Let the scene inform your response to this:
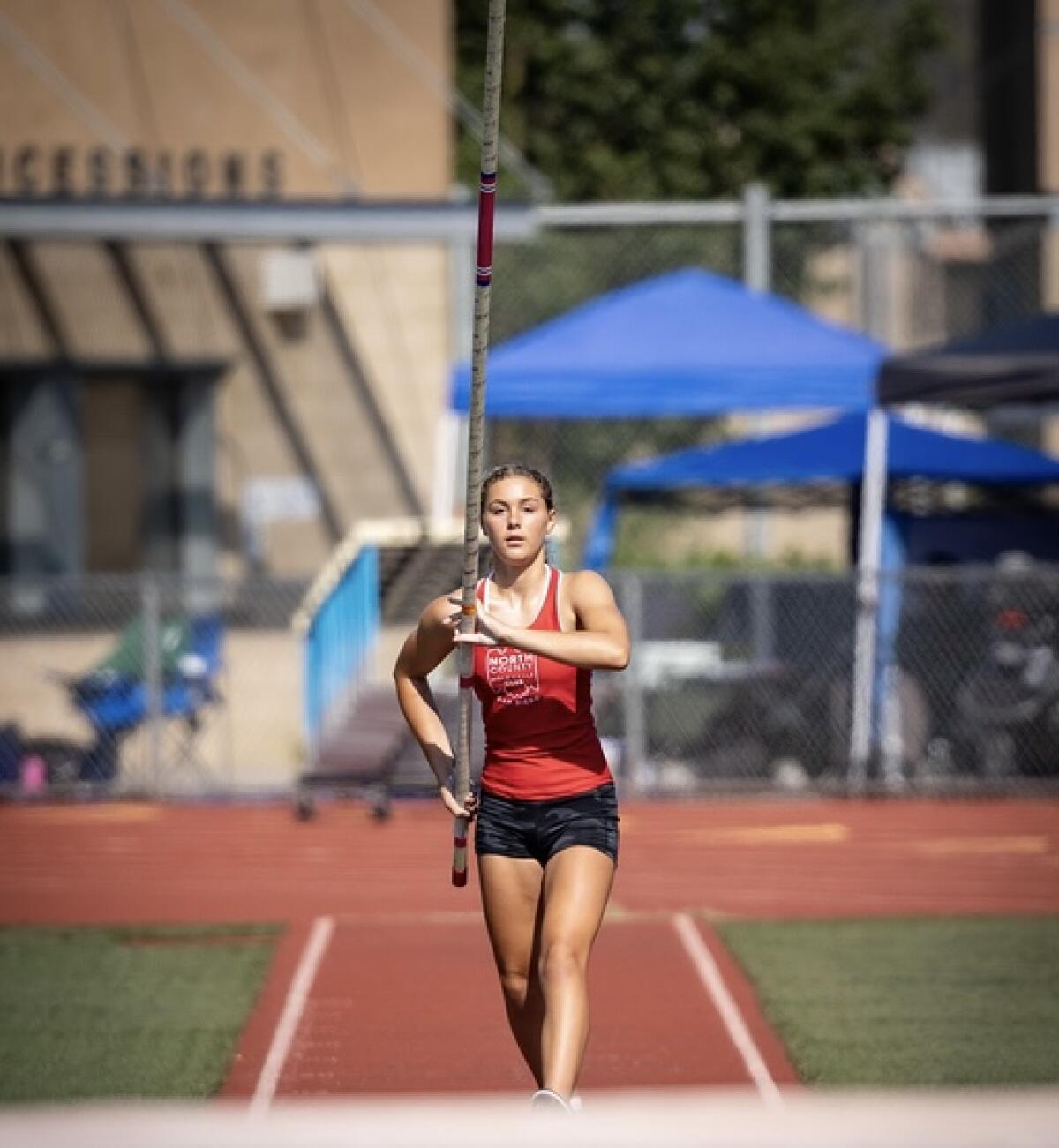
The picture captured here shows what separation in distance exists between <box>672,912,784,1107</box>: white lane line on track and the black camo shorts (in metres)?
1.00

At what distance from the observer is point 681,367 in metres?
15.7

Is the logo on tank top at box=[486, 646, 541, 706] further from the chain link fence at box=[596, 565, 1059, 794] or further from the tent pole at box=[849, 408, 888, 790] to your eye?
the tent pole at box=[849, 408, 888, 790]

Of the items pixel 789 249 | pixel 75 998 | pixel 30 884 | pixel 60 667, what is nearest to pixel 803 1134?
pixel 75 998

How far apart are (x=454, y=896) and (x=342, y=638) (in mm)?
4519

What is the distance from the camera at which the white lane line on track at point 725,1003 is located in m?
7.58

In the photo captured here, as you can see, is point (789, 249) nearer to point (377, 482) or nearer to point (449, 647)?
point (377, 482)

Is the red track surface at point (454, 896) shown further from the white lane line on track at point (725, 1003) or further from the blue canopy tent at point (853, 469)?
the blue canopy tent at point (853, 469)

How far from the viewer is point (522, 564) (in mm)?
5953

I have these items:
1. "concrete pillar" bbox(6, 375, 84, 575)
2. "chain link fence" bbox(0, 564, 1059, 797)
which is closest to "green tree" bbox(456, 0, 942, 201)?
"concrete pillar" bbox(6, 375, 84, 575)

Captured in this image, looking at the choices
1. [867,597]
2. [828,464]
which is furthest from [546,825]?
[828,464]

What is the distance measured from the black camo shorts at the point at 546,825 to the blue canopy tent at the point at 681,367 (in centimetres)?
945

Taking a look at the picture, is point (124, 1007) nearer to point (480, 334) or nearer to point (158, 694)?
point (480, 334)

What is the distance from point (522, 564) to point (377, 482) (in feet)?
47.1

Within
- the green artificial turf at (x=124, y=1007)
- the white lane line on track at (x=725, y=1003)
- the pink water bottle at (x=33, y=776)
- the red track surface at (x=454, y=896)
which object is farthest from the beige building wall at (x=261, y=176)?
the white lane line on track at (x=725, y=1003)
